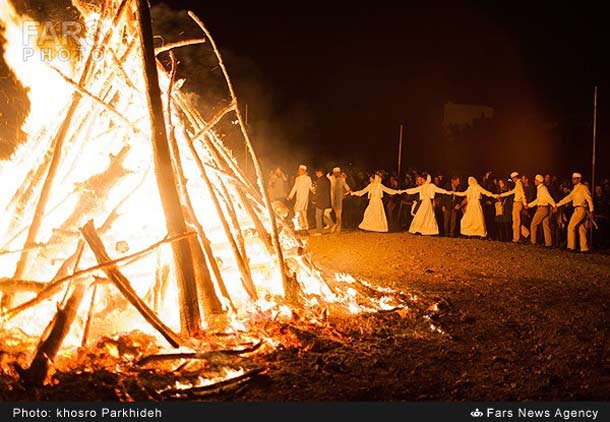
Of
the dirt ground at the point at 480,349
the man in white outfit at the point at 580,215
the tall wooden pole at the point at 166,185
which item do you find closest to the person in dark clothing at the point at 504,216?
the man in white outfit at the point at 580,215

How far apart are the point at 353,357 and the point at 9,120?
9310 mm

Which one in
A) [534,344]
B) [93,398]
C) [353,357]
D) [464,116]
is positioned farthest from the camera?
[464,116]

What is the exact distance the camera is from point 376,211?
15.4 metres

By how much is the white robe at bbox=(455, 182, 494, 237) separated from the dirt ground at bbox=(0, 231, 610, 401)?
5.41 m

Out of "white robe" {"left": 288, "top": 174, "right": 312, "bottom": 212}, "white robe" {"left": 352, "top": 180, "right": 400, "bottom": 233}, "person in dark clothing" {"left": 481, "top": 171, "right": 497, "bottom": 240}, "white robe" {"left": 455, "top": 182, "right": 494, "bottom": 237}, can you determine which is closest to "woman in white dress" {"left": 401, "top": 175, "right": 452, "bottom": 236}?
"white robe" {"left": 455, "top": 182, "right": 494, "bottom": 237}

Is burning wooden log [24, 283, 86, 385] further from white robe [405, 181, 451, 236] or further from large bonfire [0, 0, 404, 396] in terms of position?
white robe [405, 181, 451, 236]

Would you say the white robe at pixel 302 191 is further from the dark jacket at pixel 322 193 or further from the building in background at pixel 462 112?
the building in background at pixel 462 112

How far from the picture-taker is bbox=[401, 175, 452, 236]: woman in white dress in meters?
14.7

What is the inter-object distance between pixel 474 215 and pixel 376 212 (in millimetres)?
2682

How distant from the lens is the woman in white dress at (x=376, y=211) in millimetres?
15367

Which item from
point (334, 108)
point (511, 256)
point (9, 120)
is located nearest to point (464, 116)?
point (334, 108)

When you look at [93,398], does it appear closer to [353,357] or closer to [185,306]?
[185,306]

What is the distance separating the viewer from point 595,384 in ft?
15.3

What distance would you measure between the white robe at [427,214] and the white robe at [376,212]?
93cm
